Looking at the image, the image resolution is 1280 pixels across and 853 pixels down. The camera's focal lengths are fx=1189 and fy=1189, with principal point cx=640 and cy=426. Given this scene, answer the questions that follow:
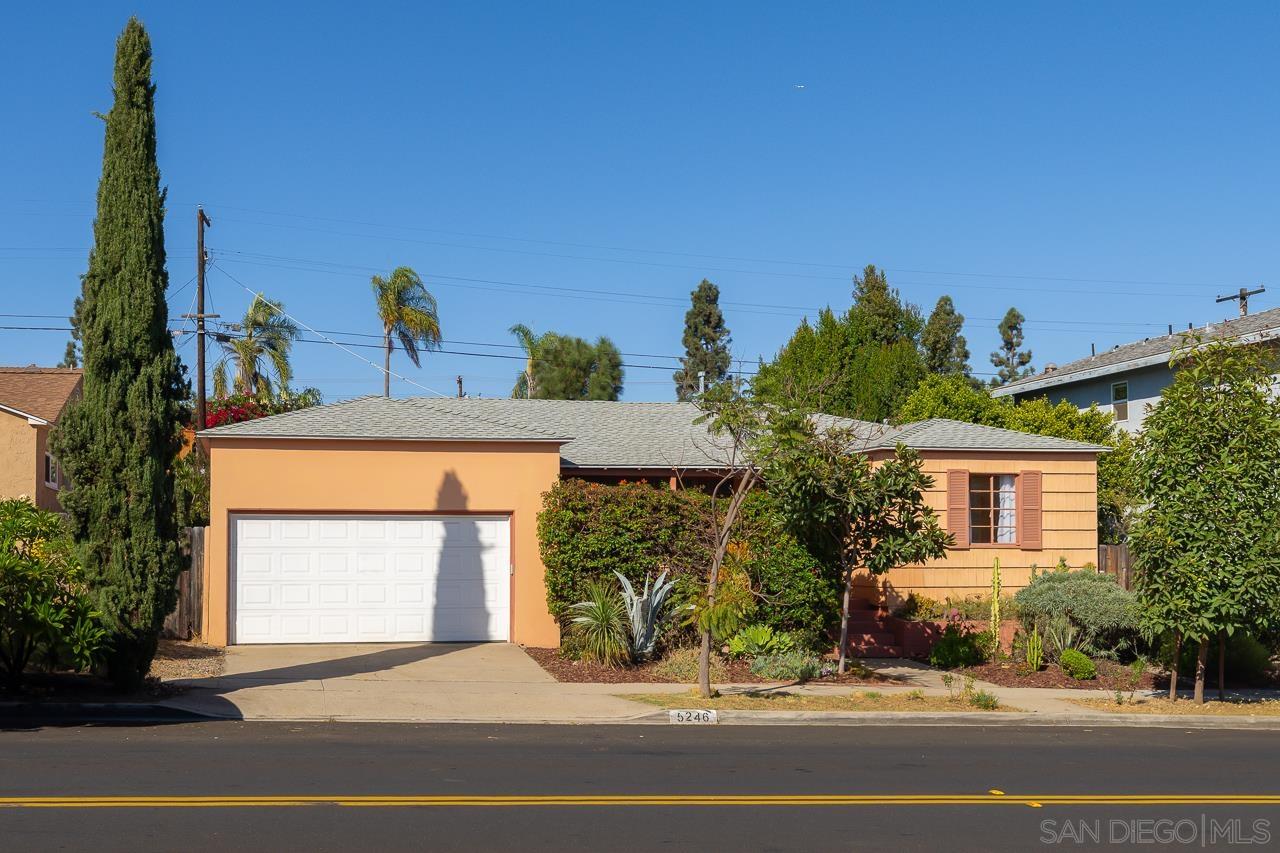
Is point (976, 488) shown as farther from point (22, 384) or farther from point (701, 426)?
point (22, 384)

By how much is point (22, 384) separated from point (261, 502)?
797 inches

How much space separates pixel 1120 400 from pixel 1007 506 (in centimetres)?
1654

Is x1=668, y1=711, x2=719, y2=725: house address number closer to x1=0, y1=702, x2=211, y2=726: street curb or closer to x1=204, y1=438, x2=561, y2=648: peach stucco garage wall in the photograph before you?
x1=0, y1=702, x2=211, y2=726: street curb

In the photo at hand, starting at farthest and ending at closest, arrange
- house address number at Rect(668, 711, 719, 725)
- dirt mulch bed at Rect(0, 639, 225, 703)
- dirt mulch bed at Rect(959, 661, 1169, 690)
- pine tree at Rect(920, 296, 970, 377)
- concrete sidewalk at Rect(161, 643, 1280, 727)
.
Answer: pine tree at Rect(920, 296, 970, 377), dirt mulch bed at Rect(959, 661, 1169, 690), house address number at Rect(668, 711, 719, 725), concrete sidewalk at Rect(161, 643, 1280, 727), dirt mulch bed at Rect(0, 639, 225, 703)

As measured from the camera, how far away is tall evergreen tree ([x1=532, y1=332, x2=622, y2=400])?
172ft

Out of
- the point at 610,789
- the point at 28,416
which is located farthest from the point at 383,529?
the point at 28,416

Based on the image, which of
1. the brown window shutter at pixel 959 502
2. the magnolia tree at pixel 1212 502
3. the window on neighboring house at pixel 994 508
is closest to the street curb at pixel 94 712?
the magnolia tree at pixel 1212 502

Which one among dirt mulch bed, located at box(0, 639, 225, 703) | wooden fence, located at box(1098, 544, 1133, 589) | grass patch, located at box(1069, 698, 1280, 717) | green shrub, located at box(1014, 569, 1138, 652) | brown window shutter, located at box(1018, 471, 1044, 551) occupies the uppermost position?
brown window shutter, located at box(1018, 471, 1044, 551)

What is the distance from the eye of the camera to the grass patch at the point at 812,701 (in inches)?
591

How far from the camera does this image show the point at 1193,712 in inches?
630

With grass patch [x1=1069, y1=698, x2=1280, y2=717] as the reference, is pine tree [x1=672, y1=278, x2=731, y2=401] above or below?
above

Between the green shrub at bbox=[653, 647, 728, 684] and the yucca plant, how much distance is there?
608 mm

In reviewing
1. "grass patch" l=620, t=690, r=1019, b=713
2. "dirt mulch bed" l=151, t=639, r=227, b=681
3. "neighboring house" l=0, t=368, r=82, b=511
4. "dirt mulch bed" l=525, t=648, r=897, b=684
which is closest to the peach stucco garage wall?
"dirt mulch bed" l=151, t=639, r=227, b=681

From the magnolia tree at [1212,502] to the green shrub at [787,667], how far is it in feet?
15.3
